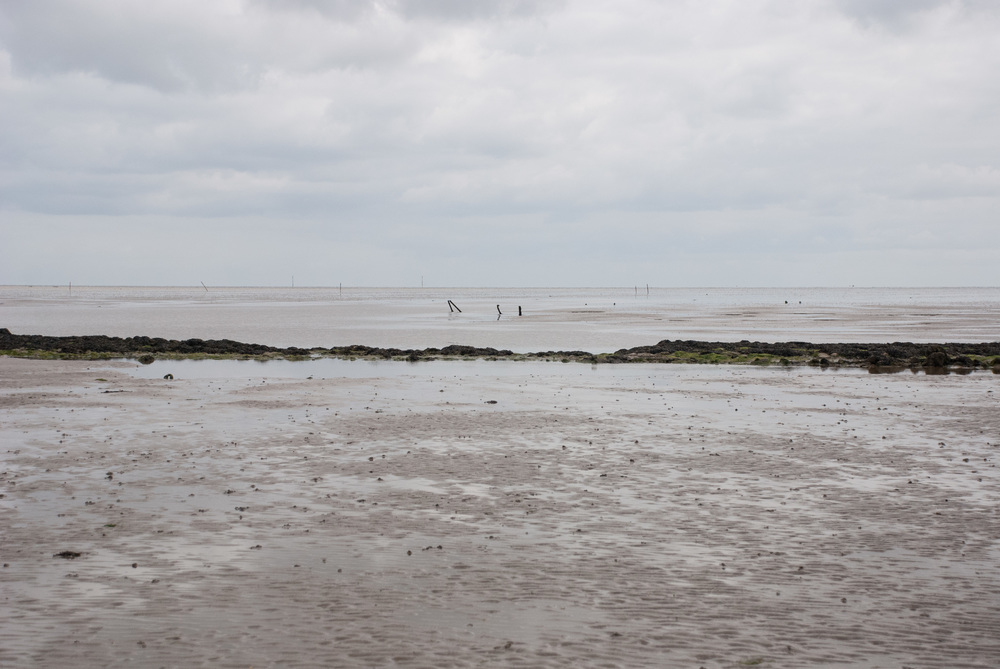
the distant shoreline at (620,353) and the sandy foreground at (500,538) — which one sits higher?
the distant shoreline at (620,353)

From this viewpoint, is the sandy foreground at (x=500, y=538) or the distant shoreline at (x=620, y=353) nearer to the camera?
the sandy foreground at (x=500, y=538)

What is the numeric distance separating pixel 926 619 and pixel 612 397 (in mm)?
19421

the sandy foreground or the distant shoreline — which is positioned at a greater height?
the distant shoreline

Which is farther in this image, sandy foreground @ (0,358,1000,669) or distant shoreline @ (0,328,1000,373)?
distant shoreline @ (0,328,1000,373)

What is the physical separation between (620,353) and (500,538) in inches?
1381

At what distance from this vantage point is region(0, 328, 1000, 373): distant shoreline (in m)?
41.2

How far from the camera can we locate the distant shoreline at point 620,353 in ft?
135

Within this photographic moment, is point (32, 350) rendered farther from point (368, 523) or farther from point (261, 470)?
point (368, 523)

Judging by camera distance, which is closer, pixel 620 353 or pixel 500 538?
pixel 500 538

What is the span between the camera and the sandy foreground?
341 inches

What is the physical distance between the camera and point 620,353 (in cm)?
4666

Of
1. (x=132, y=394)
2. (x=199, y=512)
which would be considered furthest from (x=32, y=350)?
(x=199, y=512)

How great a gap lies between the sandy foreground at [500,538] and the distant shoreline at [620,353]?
1737 cm

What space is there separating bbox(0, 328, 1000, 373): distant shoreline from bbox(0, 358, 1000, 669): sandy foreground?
1737cm
